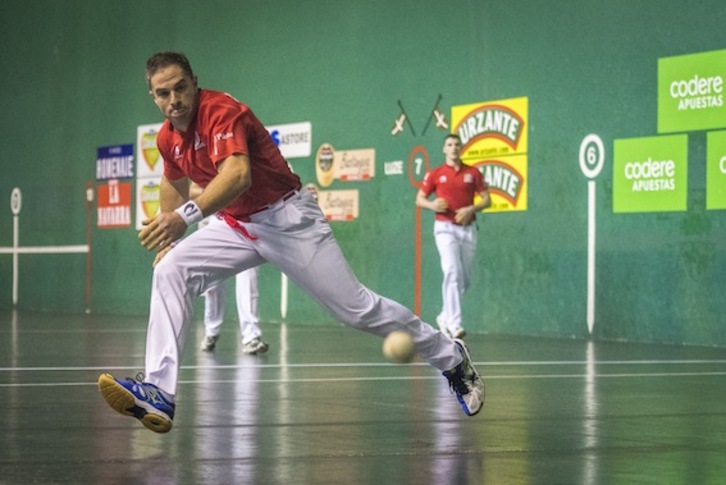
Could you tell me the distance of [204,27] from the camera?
20.8 meters

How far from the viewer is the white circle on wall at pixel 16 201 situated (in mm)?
24781

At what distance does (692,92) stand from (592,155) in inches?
56.8

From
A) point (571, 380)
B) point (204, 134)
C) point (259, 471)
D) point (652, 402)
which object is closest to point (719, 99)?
point (571, 380)

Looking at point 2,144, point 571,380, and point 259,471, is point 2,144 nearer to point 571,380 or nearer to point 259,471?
point 571,380

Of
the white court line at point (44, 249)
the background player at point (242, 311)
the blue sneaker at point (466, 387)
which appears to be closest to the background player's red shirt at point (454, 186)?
the background player at point (242, 311)

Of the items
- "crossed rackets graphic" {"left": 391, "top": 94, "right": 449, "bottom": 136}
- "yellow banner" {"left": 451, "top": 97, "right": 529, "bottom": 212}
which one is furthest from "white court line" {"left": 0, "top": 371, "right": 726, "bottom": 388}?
"crossed rackets graphic" {"left": 391, "top": 94, "right": 449, "bottom": 136}

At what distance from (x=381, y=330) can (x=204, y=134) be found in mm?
1233

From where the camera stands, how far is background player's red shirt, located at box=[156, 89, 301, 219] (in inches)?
253

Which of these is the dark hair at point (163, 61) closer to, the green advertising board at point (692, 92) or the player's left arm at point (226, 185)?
the player's left arm at point (226, 185)

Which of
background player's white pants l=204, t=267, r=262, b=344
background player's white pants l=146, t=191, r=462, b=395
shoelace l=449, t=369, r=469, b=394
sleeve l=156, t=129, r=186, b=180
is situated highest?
sleeve l=156, t=129, r=186, b=180

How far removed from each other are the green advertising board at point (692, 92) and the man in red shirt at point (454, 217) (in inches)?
77.9

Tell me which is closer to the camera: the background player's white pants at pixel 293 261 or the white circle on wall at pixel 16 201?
the background player's white pants at pixel 293 261

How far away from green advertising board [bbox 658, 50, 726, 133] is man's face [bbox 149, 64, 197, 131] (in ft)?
27.7

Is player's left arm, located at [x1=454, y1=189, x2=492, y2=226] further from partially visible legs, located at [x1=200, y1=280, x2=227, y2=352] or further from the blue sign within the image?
the blue sign
